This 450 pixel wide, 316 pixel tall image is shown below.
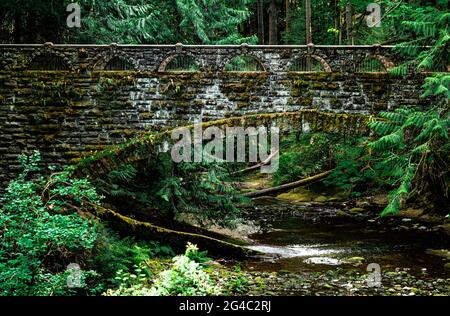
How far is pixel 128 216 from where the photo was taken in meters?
13.4

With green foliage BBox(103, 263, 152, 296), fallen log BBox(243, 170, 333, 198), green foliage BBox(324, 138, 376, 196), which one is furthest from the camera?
green foliage BBox(324, 138, 376, 196)

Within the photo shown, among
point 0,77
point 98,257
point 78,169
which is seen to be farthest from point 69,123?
point 98,257

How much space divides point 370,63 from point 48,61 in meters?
8.56

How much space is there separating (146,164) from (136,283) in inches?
219

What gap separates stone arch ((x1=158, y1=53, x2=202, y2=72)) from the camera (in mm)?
12719

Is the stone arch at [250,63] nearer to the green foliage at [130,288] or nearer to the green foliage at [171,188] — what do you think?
the green foliage at [171,188]

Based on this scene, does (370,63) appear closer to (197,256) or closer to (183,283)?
(197,256)

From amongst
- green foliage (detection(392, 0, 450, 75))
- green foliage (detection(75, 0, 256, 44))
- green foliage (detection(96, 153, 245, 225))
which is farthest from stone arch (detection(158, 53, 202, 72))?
green foliage (detection(75, 0, 256, 44))

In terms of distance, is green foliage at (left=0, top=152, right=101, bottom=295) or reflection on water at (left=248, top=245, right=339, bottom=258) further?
reflection on water at (left=248, top=245, right=339, bottom=258)

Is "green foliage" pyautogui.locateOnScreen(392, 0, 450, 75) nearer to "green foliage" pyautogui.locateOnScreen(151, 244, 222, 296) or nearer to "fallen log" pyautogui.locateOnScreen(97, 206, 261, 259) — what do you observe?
"fallen log" pyautogui.locateOnScreen(97, 206, 261, 259)

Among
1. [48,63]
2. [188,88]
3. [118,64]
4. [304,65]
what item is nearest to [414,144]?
[304,65]

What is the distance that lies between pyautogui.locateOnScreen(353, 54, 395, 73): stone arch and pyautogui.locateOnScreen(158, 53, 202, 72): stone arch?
4191mm

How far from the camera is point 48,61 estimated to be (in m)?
12.8

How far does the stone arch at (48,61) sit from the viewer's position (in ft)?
40.9
